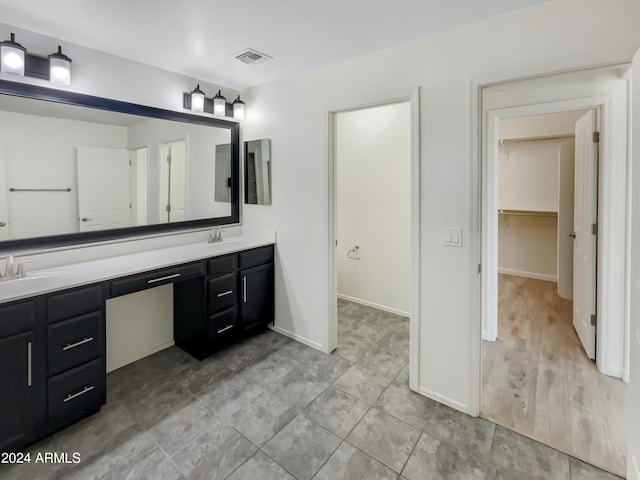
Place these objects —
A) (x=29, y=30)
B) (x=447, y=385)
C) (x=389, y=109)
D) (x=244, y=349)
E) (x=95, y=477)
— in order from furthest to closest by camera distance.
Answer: (x=389, y=109)
(x=244, y=349)
(x=447, y=385)
(x=29, y=30)
(x=95, y=477)

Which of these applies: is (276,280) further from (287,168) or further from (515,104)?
(515,104)

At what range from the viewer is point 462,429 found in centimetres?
196

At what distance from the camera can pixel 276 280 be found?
129 inches

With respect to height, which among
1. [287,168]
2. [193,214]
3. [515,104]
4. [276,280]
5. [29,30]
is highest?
[29,30]

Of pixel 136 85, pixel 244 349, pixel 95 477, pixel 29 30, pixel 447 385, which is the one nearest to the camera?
pixel 95 477

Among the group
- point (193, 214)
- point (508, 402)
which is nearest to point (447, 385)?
point (508, 402)

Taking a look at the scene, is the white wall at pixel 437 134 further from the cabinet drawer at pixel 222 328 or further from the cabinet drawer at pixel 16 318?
the cabinet drawer at pixel 16 318

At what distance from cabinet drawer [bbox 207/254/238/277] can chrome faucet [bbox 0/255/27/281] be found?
44.3 inches

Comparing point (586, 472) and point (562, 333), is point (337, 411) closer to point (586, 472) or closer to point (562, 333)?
point (586, 472)

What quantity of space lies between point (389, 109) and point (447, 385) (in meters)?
2.81

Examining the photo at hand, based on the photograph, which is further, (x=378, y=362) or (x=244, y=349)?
(x=244, y=349)

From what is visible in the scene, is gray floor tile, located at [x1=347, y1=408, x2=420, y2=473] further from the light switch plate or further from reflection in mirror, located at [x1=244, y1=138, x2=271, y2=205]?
reflection in mirror, located at [x1=244, y1=138, x2=271, y2=205]

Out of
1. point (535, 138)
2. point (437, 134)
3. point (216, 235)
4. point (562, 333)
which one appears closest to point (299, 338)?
point (216, 235)

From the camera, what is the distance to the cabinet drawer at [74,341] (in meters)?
1.86
